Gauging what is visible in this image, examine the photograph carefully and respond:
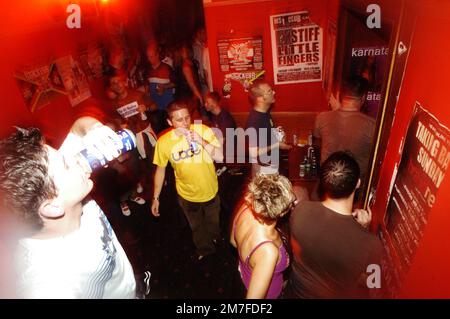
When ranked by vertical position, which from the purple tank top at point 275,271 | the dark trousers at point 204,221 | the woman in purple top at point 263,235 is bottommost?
the dark trousers at point 204,221

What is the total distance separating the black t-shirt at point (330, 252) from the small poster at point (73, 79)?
13.1 ft

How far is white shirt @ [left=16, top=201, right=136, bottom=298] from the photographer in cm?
137

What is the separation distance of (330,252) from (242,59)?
4.19m

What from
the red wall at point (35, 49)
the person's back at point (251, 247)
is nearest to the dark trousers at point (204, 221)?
the person's back at point (251, 247)

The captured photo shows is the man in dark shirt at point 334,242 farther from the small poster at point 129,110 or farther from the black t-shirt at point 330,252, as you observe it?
the small poster at point 129,110

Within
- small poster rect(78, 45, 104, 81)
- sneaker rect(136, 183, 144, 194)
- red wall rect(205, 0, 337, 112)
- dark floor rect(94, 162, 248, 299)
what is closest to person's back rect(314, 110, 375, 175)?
dark floor rect(94, 162, 248, 299)

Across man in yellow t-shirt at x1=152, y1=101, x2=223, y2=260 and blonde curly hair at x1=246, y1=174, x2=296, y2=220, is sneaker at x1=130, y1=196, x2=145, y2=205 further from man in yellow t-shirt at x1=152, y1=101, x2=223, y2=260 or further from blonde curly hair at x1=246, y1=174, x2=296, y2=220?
blonde curly hair at x1=246, y1=174, x2=296, y2=220

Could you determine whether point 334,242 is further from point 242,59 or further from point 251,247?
point 242,59

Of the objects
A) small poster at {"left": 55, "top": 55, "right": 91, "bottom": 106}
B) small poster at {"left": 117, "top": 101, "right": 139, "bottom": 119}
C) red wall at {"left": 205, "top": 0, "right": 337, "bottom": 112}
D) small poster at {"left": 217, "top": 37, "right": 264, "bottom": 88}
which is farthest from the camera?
small poster at {"left": 217, "top": 37, "right": 264, "bottom": 88}

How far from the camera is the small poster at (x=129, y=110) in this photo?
4.19 metres

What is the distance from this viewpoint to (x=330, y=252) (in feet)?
6.23

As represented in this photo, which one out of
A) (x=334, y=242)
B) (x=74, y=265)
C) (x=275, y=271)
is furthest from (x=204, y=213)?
(x=74, y=265)

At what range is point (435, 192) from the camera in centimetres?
149

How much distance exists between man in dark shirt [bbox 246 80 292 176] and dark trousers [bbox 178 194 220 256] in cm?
73
